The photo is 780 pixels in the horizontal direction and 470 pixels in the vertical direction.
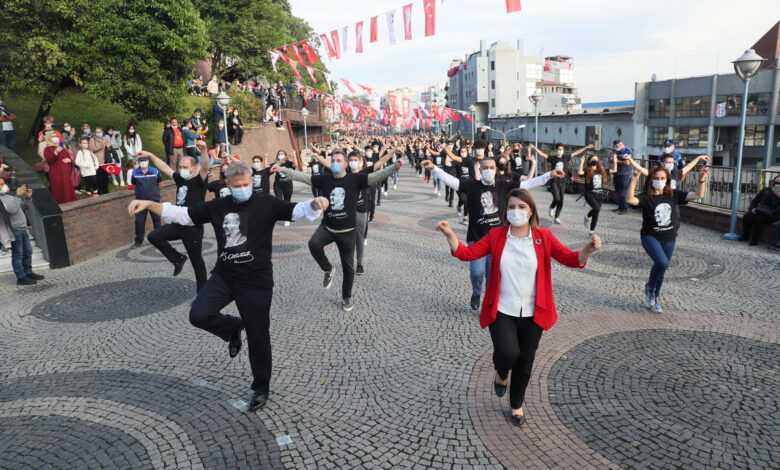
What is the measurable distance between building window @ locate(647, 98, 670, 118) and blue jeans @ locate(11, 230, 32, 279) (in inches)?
1932

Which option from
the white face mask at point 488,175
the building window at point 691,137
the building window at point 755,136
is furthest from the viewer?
the building window at point 691,137

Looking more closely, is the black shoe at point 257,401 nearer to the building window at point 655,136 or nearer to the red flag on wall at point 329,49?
the red flag on wall at point 329,49

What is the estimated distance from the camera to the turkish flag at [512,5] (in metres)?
11.7

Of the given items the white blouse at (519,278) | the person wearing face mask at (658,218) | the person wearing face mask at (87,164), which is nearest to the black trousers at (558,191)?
the person wearing face mask at (658,218)

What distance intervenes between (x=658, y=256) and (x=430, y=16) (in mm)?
10105

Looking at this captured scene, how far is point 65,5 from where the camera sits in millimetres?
14531

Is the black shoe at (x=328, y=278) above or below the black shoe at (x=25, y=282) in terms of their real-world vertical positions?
above

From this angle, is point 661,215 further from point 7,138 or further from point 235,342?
point 7,138

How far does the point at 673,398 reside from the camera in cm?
460

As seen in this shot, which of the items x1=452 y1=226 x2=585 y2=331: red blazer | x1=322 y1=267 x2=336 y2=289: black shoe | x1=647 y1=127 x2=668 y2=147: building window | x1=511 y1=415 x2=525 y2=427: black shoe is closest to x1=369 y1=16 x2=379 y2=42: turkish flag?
x1=322 y1=267 x2=336 y2=289: black shoe

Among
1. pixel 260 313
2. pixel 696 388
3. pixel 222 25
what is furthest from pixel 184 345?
pixel 222 25

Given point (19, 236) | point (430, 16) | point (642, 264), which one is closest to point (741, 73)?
point (642, 264)

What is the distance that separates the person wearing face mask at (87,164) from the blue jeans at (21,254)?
5208 mm

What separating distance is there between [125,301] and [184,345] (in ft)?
8.09
